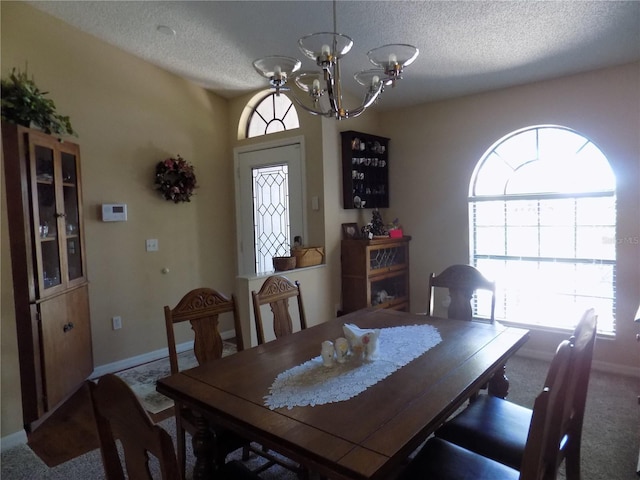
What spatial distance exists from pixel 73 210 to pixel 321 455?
3.06m

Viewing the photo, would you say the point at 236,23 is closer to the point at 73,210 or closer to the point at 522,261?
the point at 73,210

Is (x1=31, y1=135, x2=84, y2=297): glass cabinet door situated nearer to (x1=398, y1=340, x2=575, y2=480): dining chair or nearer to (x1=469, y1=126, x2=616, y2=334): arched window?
(x1=398, y1=340, x2=575, y2=480): dining chair

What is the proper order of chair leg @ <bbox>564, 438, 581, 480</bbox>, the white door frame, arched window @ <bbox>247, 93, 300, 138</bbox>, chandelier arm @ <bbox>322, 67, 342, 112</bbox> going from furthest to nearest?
arched window @ <bbox>247, 93, 300, 138</bbox> → the white door frame → chandelier arm @ <bbox>322, 67, 342, 112</bbox> → chair leg @ <bbox>564, 438, 581, 480</bbox>

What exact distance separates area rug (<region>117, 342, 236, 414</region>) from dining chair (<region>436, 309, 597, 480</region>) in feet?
7.04

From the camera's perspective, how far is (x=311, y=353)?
6.31 feet

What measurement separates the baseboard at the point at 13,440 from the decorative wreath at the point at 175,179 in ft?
7.55

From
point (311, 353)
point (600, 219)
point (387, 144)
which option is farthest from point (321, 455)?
point (387, 144)

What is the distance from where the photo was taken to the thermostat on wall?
148 inches

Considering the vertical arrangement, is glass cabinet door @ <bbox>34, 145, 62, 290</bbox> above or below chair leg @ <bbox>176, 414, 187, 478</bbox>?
above

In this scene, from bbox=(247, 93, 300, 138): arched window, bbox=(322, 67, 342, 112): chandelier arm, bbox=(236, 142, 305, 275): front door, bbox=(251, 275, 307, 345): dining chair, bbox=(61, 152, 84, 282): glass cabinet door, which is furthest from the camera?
bbox=(247, 93, 300, 138): arched window

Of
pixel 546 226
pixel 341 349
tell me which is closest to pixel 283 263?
pixel 341 349

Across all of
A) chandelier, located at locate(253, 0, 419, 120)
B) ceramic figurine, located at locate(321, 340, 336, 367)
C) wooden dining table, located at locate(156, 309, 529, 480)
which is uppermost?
chandelier, located at locate(253, 0, 419, 120)

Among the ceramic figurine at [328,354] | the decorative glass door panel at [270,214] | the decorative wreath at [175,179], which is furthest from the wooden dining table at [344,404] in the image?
the decorative wreath at [175,179]

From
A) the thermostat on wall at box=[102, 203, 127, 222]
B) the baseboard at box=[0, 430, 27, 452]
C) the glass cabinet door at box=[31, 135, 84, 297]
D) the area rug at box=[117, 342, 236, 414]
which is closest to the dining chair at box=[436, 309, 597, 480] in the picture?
the area rug at box=[117, 342, 236, 414]
